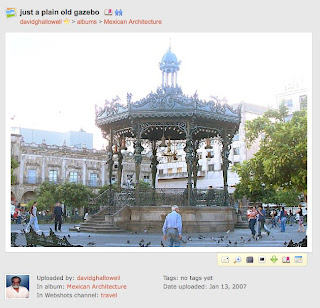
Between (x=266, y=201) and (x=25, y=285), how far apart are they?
38723 millimetres

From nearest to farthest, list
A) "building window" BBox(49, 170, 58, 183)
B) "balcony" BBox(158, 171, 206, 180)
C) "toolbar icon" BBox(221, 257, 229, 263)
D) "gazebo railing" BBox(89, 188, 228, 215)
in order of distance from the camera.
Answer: "toolbar icon" BBox(221, 257, 229, 263), "gazebo railing" BBox(89, 188, 228, 215), "building window" BBox(49, 170, 58, 183), "balcony" BBox(158, 171, 206, 180)

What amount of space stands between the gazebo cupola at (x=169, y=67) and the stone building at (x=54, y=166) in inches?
1140

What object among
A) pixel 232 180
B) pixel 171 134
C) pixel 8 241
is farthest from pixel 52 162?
pixel 8 241

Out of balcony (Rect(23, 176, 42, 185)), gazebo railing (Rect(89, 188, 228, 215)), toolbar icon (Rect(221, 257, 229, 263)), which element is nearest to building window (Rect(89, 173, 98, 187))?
balcony (Rect(23, 176, 42, 185))

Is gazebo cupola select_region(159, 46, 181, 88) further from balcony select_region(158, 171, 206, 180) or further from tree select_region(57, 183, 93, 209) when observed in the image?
balcony select_region(158, 171, 206, 180)

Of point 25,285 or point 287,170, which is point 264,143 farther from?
point 25,285

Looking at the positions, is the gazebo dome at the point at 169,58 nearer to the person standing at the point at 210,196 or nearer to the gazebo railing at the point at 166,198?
the gazebo railing at the point at 166,198

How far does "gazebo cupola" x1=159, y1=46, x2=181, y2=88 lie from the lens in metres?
20.2

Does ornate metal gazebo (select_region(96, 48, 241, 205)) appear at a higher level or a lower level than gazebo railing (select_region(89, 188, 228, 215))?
higher

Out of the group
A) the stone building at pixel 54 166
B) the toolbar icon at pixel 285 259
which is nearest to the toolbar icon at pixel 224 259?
the toolbar icon at pixel 285 259

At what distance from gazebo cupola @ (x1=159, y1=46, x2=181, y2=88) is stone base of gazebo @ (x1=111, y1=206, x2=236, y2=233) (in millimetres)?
5728

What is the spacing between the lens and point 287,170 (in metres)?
14.8
